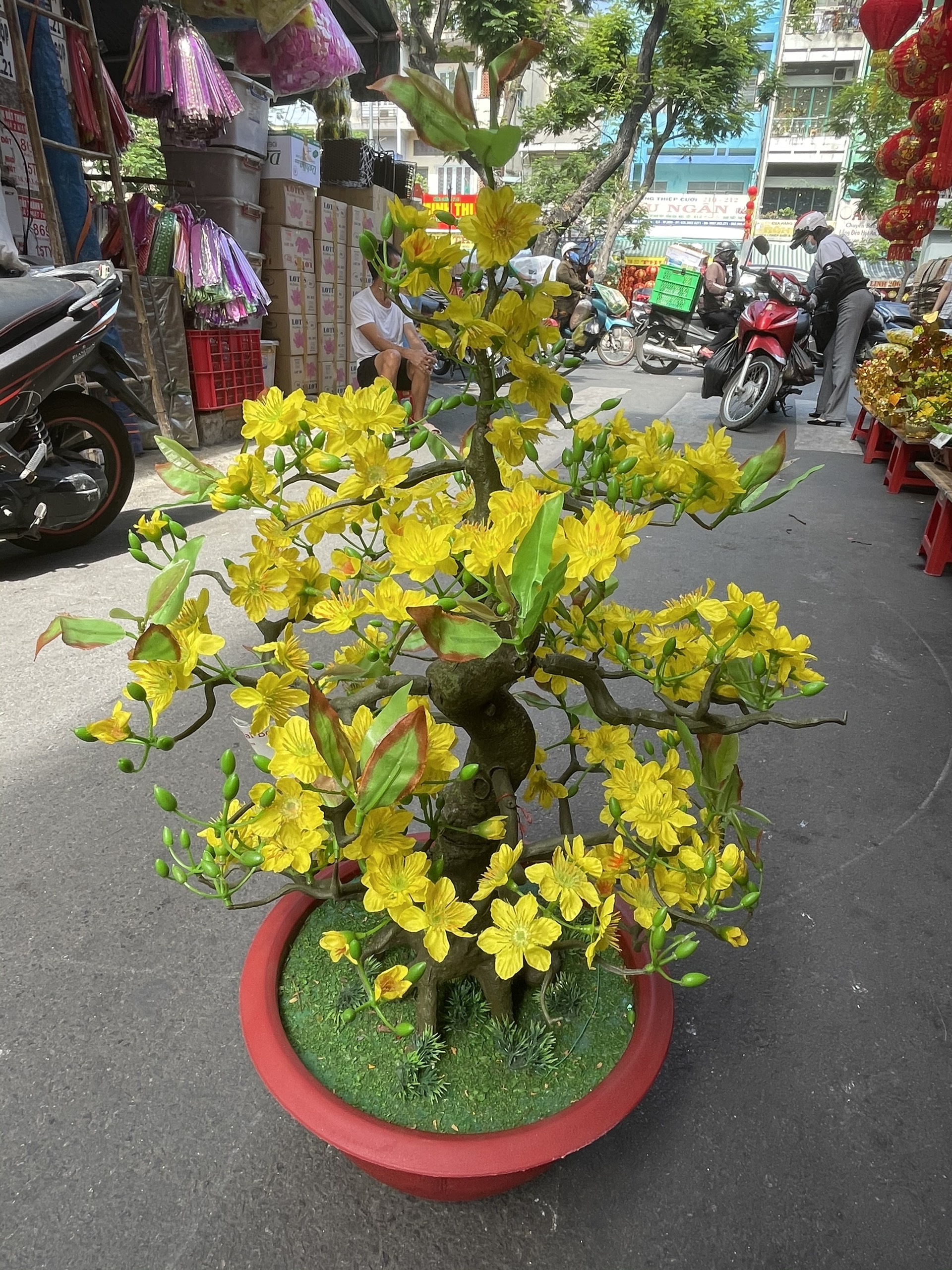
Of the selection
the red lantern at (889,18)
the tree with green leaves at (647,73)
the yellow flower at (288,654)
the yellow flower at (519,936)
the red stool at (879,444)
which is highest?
the tree with green leaves at (647,73)

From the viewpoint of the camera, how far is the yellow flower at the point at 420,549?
2.39 ft

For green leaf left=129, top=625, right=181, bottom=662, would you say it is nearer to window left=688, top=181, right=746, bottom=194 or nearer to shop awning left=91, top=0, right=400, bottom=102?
shop awning left=91, top=0, right=400, bottom=102

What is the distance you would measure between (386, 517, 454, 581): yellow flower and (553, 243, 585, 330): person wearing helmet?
28.0ft

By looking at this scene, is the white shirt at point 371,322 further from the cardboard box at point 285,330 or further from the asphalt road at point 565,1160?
the asphalt road at point 565,1160

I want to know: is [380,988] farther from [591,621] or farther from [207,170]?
[207,170]

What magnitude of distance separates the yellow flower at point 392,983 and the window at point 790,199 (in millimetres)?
35639

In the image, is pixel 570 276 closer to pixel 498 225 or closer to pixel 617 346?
pixel 617 346

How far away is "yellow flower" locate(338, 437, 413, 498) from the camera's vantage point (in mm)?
806

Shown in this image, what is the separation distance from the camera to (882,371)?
16.3 feet

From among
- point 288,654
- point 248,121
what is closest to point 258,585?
point 288,654

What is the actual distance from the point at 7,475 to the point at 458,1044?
266 cm

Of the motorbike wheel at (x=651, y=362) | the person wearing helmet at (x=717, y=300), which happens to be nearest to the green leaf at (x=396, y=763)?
the person wearing helmet at (x=717, y=300)

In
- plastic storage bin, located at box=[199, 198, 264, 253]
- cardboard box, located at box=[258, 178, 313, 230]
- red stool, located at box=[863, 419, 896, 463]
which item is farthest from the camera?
red stool, located at box=[863, 419, 896, 463]

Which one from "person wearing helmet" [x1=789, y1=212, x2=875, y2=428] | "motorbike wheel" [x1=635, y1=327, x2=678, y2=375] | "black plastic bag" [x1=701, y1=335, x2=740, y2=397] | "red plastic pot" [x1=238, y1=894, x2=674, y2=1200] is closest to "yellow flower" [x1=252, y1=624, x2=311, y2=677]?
"red plastic pot" [x1=238, y1=894, x2=674, y2=1200]
